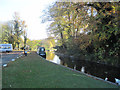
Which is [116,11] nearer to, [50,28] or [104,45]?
[104,45]

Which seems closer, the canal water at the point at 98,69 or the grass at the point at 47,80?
the grass at the point at 47,80

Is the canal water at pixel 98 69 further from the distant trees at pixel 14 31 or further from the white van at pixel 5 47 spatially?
the distant trees at pixel 14 31

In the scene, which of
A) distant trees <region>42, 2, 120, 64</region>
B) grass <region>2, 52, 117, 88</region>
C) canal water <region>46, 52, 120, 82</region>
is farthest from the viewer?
distant trees <region>42, 2, 120, 64</region>

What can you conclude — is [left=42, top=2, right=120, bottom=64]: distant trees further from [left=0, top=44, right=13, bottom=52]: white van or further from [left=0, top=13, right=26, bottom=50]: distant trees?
[left=0, top=13, right=26, bottom=50]: distant trees

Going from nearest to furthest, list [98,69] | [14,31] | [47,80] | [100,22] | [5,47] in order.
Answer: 1. [47,80]
2. [98,69]
3. [100,22]
4. [5,47]
5. [14,31]

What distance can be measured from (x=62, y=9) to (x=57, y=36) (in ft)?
73.3

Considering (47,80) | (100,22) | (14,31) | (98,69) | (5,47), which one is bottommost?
(98,69)

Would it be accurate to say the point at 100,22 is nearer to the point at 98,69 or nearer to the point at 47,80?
the point at 98,69

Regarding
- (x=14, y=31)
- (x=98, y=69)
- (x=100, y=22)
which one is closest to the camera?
(x=98, y=69)

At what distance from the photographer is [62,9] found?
15195mm

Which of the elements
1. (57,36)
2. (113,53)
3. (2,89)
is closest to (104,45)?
(113,53)

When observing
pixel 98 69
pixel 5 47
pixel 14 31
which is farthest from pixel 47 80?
pixel 14 31

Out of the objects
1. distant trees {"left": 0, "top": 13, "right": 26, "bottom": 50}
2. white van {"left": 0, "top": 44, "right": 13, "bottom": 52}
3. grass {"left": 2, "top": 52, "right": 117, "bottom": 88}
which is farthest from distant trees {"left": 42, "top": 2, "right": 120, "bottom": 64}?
distant trees {"left": 0, "top": 13, "right": 26, "bottom": 50}

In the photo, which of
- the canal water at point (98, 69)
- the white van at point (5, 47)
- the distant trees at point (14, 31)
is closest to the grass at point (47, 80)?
the canal water at point (98, 69)
